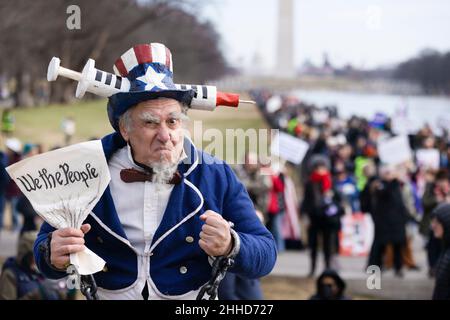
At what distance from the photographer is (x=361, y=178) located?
1566 centimetres

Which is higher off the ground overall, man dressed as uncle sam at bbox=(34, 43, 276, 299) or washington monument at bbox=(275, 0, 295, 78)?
washington monument at bbox=(275, 0, 295, 78)

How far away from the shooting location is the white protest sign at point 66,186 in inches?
122

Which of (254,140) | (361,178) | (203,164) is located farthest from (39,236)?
(361,178)

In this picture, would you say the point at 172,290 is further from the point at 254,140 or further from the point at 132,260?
the point at 254,140

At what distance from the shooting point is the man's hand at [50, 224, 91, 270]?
9.95 feet

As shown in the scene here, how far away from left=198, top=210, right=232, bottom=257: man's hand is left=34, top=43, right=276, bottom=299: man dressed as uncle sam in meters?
0.14

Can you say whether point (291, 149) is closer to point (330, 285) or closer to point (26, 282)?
point (330, 285)

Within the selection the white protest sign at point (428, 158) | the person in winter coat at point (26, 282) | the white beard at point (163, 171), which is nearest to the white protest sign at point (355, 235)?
the white protest sign at point (428, 158)

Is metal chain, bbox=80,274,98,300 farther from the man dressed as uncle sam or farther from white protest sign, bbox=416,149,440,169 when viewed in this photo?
white protest sign, bbox=416,149,440,169

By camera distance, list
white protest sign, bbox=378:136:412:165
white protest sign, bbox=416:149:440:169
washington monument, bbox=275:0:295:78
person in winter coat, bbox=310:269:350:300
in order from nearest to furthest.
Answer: person in winter coat, bbox=310:269:350:300 < white protest sign, bbox=378:136:412:165 < white protest sign, bbox=416:149:440:169 < washington monument, bbox=275:0:295:78

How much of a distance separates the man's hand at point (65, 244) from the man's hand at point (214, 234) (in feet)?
1.28

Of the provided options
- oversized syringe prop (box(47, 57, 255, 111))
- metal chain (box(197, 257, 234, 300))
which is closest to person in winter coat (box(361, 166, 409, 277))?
oversized syringe prop (box(47, 57, 255, 111))

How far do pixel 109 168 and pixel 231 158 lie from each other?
572 mm

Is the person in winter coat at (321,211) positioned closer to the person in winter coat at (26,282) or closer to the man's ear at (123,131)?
the person in winter coat at (26,282)
